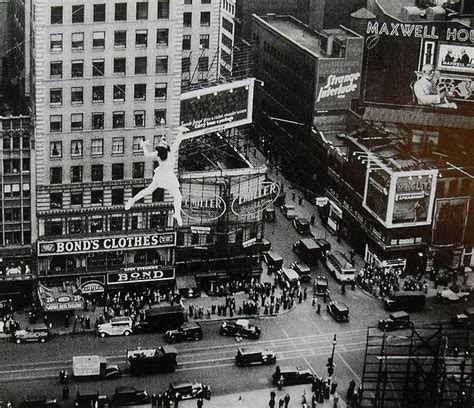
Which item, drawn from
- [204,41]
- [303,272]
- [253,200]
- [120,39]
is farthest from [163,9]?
[303,272]

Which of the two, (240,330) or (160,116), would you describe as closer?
(240,330)

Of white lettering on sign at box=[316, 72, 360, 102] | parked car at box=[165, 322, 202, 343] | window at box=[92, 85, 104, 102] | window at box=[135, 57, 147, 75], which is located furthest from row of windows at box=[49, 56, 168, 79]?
white lettering on sign at box=[316, 72, 360, 102]

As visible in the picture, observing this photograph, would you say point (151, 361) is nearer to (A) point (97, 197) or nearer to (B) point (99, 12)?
(A) point (97, 197)

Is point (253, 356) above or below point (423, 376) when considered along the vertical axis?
below

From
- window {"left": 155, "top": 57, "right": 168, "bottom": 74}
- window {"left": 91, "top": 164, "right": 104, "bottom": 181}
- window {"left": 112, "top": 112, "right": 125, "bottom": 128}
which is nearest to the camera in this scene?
window {"left": 155, "top": 57, "right": 168, "bottom": 74}

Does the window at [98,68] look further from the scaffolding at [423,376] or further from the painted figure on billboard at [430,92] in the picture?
the painted figure on billboard at [430,92]

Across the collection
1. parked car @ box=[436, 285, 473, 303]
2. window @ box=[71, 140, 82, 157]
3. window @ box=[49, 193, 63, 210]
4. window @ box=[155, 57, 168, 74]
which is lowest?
parked car @ box=[436, 285, 473, 303]

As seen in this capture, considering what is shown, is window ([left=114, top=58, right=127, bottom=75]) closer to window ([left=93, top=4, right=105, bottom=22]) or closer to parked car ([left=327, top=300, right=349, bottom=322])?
window ([left=93, top=4, right=105, bottom=22])

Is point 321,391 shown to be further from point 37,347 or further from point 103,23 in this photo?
point 103,23

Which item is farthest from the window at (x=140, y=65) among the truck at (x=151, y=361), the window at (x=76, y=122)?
the truck at (x=151, y=361)
